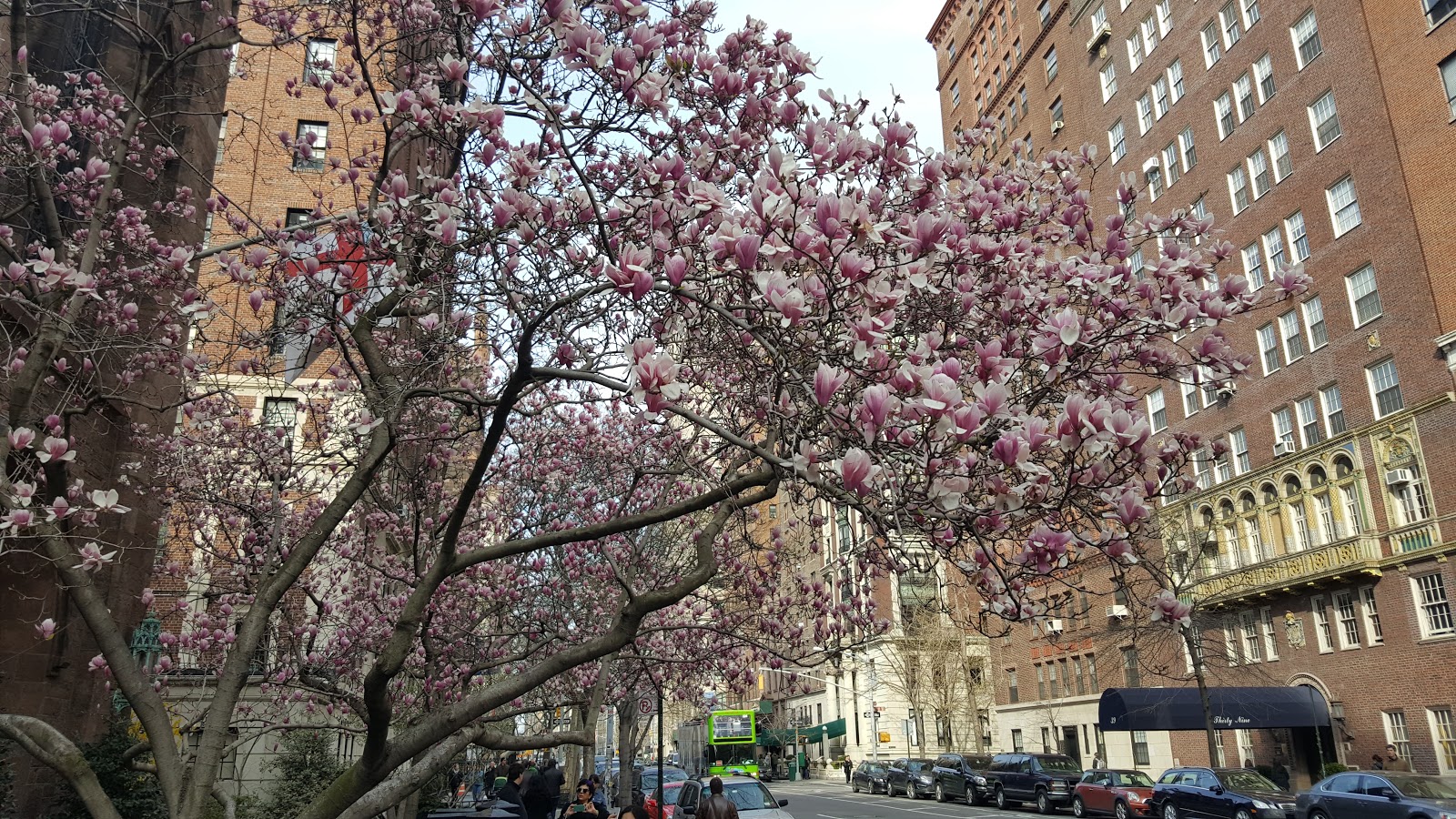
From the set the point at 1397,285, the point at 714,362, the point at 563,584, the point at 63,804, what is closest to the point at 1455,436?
the point at 1397,285

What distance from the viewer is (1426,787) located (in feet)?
55.6

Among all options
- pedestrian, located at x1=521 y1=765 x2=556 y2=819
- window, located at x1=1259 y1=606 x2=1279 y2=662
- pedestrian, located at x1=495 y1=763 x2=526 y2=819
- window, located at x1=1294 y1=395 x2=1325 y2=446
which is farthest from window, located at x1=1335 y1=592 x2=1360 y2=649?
pedestrian, located at x1=521 y1=765 x2=556 y2=819

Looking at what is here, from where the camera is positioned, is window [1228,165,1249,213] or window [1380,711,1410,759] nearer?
window [1380,711,1410,759]

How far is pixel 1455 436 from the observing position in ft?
81.7

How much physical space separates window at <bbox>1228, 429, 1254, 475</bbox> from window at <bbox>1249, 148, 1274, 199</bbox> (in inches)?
344

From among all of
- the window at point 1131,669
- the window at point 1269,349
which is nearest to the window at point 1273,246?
the window at point 1269,349

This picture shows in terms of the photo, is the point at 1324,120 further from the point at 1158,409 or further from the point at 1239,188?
the point at 1158,409

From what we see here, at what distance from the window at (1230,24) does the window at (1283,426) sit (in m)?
14.6

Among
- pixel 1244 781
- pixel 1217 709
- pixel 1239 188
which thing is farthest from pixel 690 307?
pixel 1239 188

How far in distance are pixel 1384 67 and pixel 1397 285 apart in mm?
6859

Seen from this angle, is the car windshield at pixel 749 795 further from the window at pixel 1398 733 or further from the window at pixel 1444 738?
the window at pixel 1398 733

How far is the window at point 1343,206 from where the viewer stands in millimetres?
29078

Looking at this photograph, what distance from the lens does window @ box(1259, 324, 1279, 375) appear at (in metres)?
32.4

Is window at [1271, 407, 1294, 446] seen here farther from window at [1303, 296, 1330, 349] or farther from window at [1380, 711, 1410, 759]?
window at [1380, 711, 1410, 759]
